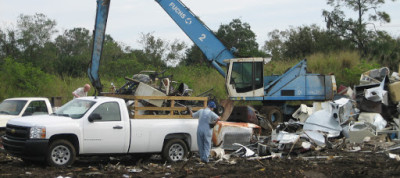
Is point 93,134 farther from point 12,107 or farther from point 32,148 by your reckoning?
point 12,107

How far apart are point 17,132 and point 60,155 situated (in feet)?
3.46

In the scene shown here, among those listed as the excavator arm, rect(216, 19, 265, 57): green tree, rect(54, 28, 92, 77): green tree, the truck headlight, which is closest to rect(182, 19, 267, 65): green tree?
rect(216, 19, 265, 57): green tree

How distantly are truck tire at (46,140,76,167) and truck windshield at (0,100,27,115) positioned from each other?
14.5ft

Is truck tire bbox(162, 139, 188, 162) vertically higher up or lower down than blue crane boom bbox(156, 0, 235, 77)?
lower down

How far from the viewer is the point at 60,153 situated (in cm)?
1038

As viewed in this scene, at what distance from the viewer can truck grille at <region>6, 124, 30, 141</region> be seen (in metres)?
10.2

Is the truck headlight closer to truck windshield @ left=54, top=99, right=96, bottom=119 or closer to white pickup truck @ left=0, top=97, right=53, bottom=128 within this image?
truck windshield @ left=54, top=99, right=96, bottom=119

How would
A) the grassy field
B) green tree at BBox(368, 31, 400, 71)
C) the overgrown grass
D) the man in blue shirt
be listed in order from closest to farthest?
the man in blue shirt
the grassy field
the overgrown grass
green tree at BBox(368, 31, 400, 71)

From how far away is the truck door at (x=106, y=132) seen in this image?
1075 centimetres

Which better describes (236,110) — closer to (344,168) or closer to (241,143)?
(241,143)

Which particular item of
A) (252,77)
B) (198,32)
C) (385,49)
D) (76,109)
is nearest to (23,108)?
(76,109)

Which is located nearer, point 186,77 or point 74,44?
point 186,77

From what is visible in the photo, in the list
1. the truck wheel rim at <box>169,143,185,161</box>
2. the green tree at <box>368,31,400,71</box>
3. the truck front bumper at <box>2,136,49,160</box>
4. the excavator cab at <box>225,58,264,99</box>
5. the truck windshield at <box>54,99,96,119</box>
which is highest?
the green tree at <box>368,31,400,71</box>

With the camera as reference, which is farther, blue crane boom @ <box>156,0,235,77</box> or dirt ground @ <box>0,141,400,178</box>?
blue crane boom @ <box>156,0,235,77</box>
